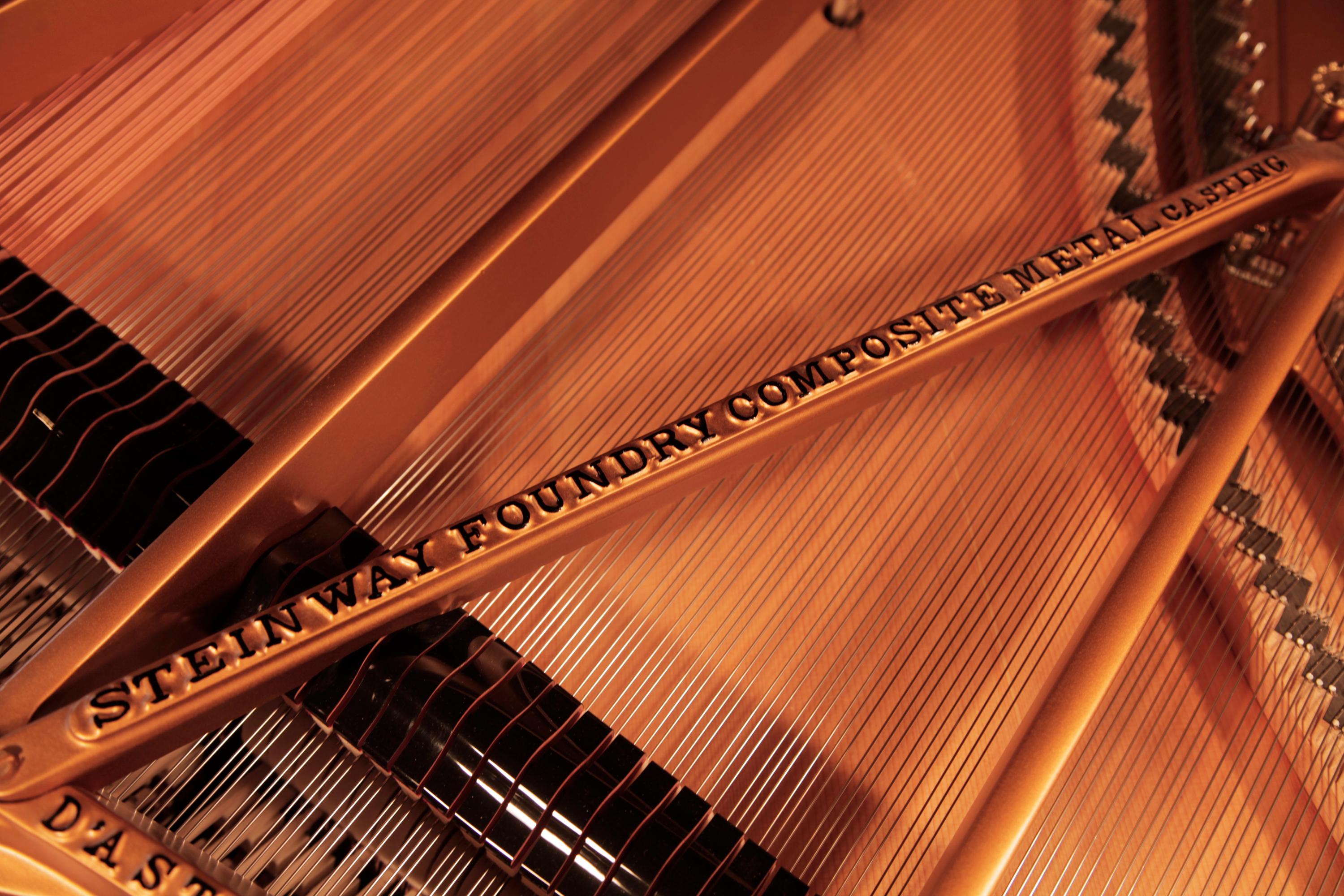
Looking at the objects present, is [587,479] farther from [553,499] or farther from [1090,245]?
[1090,245]

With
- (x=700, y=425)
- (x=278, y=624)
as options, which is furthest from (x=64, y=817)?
(x=700, y=425)

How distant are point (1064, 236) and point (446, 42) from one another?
58.2 inches

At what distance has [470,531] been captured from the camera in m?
1.53

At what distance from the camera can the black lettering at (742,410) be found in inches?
67.2

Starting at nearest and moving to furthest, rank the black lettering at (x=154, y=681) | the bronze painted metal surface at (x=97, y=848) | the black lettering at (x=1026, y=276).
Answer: the bronze painted metal surface at (x=97, y=848), the black lettering at (x=154, y=681), the black lettering at (x=1026, y=276)

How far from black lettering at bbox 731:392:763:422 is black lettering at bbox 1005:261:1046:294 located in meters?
0.61

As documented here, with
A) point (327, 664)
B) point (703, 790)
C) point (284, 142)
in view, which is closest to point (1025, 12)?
point (284, 142)

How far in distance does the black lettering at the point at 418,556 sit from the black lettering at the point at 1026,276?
1188 millimetres

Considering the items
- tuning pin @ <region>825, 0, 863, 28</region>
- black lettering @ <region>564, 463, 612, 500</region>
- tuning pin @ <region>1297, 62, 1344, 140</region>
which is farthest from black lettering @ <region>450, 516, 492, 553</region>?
tuning pin @ <region>1297, 62, 1344, 140</region>

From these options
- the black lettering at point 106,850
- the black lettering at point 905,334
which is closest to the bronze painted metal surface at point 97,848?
the black lettering at point 106,850

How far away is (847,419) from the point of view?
207 cm

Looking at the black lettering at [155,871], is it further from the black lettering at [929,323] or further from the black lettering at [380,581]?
the black lettering at [929,323]

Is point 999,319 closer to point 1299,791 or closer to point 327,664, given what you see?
point 1299,791

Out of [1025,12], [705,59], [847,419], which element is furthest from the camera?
[1025,12]
